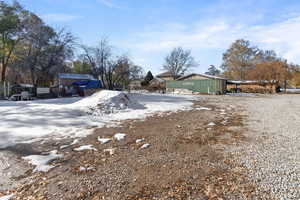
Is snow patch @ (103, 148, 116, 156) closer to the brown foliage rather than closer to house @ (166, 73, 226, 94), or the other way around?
house @ (166, 73, 226, 94)

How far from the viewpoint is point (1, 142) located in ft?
13.0

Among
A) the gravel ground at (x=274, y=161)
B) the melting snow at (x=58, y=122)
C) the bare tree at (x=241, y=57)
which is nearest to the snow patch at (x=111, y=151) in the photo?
the melting snow at (x=58, y=122)

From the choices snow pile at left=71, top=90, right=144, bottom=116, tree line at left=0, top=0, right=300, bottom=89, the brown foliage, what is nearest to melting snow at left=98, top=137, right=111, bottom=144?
snow pile at left=71, top=90, right=144, bottom=116

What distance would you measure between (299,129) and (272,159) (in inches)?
121

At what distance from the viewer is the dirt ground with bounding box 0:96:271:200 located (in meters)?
2.08

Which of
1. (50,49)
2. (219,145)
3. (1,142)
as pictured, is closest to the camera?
(219,145)

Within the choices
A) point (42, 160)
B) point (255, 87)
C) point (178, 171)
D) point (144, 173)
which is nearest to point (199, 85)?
point (255, 87)

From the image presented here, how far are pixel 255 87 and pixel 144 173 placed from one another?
3311 centimetres

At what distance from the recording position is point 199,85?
26.3 meters

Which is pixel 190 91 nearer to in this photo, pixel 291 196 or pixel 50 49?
pixel 50 49

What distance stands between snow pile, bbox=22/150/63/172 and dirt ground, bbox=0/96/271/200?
0.38ft

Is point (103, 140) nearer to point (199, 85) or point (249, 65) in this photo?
point (199, 85)

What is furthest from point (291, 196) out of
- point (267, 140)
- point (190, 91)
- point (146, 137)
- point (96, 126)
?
point (190, 91)

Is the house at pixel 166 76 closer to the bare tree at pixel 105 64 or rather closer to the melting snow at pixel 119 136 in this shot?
the bare tree at pixel 105 64
